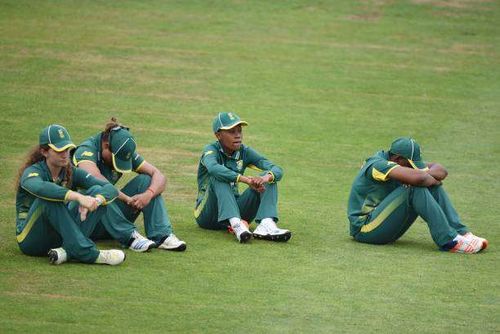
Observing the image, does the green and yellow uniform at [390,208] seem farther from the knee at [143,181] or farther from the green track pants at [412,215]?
the knee at [143,181]

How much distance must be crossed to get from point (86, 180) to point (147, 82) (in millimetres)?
9739

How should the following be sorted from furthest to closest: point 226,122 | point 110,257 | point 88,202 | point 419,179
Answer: point 226,122 < point 419,179 < point 110,257 < point 88,202

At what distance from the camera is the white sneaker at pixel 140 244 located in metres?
11.6

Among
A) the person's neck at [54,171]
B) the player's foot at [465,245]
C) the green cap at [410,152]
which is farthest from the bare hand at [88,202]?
the player's foot at [465,245]

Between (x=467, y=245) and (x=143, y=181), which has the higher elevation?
(x=143, y=181)

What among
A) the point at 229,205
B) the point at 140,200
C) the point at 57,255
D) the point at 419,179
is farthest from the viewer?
the point at 229,205

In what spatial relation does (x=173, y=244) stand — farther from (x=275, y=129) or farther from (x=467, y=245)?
(x=275, y=129)

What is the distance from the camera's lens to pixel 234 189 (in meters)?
12.8

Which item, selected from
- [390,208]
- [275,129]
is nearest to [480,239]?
[390,208]

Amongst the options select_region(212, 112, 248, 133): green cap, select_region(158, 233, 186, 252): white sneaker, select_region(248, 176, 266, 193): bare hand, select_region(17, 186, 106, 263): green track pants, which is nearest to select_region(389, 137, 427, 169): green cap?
select_region(248, 176, 266, 193): bare hand

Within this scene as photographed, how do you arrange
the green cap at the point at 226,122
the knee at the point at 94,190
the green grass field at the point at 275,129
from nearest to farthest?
the green grass field at the point at 275,129 < the knee at the point at 94,190 < the green cap at the point at 226,122

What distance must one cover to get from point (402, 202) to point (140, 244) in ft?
9.58

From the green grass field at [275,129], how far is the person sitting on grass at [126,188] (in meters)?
0.29

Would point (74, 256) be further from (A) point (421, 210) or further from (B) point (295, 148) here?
(B) point (295, 148)
